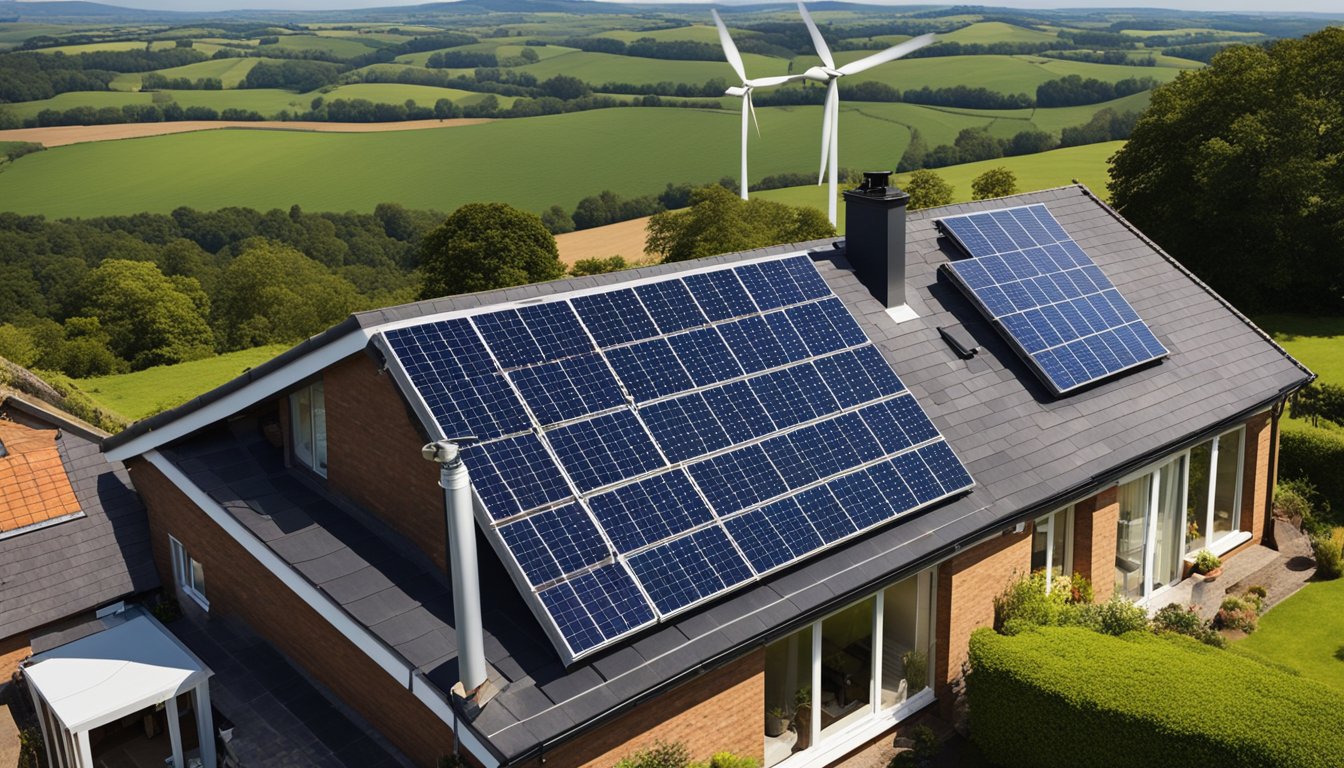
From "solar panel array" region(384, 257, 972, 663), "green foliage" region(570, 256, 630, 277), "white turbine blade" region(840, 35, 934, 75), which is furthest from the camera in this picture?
"green foliage" region(570, 256, 630, 277)

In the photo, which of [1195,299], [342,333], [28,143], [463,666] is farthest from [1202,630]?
[28,143]

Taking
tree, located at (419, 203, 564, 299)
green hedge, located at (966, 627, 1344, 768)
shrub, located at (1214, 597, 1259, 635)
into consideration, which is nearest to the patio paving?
green hedge, located at (966, 627, 1344, 768)

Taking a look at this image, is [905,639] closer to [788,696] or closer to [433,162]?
[788,696]

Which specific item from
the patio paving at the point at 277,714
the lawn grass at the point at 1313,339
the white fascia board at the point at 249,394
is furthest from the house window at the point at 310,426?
the lawn grass at the point at 1313,339

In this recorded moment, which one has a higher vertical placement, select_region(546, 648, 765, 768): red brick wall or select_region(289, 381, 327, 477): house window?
select_region(289, 381, 327, 477): house window

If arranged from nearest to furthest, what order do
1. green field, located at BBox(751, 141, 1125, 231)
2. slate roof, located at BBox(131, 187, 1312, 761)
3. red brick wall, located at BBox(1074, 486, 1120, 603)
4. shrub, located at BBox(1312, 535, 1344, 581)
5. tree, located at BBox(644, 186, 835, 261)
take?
1. slate roof, located at BBox(131, 187, 1312, 761)
2. red brick wall, located at BBox(1074, 486, 1120, 603)
3. shrub, located at BBox(1312, 535, 1344, 581)
4. tree, located at BBox(644, 186, 835, 261)
5. green field, located at BBox(751, 141, 1125, 231)

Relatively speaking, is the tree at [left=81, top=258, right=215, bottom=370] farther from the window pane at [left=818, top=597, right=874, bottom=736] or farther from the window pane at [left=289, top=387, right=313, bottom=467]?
the window pane at [left=818, top=597, right=874, bottom=736]
